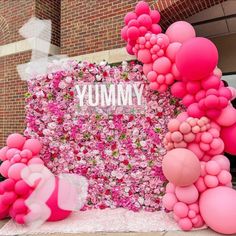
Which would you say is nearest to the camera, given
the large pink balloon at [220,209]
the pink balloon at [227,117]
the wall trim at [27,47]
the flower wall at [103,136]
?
the large pink balloon at [220,209]

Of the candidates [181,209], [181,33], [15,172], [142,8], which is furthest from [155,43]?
[15,172]

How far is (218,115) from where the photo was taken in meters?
4.15

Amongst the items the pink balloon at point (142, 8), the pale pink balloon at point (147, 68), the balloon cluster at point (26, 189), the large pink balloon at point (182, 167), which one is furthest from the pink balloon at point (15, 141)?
the pink balloon at point (142, 8)

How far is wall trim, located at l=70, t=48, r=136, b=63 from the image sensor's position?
21.1 ft

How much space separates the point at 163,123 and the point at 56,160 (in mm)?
1762

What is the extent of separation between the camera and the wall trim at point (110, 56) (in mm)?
6426

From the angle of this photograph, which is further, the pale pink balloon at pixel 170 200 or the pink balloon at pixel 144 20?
the pink balloon at pixel 144 20

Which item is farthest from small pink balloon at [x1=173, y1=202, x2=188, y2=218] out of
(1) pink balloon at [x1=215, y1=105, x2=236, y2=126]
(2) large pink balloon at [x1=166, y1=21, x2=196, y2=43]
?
(2) large pink balloon at [x1=166, y1=21, x2=196, y2=43]

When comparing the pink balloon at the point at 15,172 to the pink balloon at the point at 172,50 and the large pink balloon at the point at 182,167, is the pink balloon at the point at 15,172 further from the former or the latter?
the pink balloon at the point at 172,50

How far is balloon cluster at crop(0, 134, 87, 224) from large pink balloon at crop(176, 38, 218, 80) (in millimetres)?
2275

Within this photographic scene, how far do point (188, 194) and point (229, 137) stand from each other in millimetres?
916

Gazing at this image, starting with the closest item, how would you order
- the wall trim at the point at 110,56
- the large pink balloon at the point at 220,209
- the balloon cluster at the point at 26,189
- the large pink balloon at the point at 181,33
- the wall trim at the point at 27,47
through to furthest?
the large pink balloon at the point at 220,209 → the balloon cluster at the point at 26,189 → the large pink balloon at the point at 181,33 → the wall trim at the point at 110,56 → the wall trim at the point at 27,47

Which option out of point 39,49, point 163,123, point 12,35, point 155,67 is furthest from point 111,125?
point 12,35

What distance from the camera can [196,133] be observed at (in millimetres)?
4078
